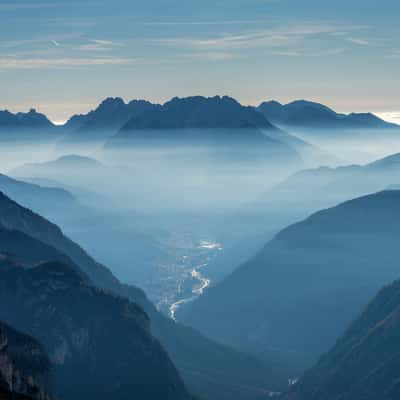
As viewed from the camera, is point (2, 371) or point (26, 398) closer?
point (26, 398)

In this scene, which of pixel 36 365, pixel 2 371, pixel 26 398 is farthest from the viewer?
pixel 36 365

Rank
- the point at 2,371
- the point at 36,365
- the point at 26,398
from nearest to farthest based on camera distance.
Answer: the point at 26,398, the point at 2,371, the point at 36,365

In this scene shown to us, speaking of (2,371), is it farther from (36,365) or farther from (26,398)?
(36,365)

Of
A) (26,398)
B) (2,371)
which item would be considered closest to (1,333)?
(2,371)

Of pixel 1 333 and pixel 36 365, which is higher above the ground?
pixel 1 333

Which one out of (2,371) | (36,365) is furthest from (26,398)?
(36,365)

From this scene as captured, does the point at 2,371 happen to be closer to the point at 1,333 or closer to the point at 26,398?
the point at 1,333

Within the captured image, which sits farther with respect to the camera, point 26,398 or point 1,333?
point 1,333
